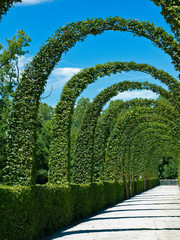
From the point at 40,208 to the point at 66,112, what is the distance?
453cm

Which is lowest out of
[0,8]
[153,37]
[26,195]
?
[26,195]

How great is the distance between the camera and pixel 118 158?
24000mm

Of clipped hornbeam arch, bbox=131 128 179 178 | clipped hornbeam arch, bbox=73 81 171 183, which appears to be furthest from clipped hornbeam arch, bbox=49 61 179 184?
clipped hornbeam arch, bbox=131 128 179 178

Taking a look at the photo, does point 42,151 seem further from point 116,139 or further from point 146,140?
point 116,139

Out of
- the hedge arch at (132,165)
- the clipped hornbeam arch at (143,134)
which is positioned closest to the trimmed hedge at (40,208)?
the hedge arch at (132,165)

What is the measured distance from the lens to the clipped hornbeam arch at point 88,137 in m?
15.3

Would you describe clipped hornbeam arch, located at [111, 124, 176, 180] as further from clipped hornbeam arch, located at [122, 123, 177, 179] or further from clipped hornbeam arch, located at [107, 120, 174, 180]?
clipped hornbeam arch, located at [107, 120, 174, 180]

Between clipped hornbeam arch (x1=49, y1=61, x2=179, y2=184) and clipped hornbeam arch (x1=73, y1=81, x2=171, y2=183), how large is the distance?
2.57 meters

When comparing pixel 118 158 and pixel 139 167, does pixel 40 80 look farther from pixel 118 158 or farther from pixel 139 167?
pixel 139 167

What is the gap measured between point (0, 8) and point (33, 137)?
360 centimetres

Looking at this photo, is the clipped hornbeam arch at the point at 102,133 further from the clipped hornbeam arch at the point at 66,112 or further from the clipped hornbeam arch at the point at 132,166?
the clipped hornbeam arch at the point at 66,112

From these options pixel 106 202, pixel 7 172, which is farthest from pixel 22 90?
pixel 106 202

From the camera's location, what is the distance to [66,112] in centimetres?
1252

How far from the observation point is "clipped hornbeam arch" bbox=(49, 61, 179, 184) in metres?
12.2
